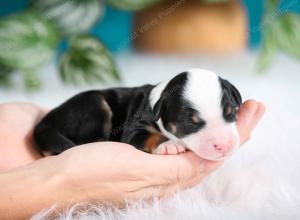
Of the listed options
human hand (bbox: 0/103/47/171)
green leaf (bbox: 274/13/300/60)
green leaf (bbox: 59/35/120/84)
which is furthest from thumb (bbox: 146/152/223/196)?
green leaf (bbox: 274/13/300/60)

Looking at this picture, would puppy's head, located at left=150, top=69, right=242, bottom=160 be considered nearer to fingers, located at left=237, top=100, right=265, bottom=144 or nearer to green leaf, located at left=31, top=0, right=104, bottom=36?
fingers, located at left=237, top=100, right=265, bottom=144

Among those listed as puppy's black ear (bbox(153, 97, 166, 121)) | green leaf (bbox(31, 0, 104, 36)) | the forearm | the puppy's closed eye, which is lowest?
green leaf (bbox(31, 0, 104, 36))

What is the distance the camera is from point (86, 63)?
3191 millimetres

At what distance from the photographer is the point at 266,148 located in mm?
2012

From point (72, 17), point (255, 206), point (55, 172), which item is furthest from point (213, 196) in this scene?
point (72, 17)

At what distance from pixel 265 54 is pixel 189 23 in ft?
2.98

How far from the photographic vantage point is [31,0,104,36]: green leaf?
3.25 meters

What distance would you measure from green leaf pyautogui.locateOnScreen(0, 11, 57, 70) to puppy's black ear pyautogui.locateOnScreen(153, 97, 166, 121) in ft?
5.07

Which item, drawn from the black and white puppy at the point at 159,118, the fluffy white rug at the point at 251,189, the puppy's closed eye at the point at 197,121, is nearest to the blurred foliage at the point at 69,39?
the fluffy white rug at the point at 251,189

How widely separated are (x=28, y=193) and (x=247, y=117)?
63cm

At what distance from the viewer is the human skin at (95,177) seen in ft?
4.64

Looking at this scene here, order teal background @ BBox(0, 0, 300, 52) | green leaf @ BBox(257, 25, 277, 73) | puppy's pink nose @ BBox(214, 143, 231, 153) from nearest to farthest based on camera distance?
puppy's pink nose @ BBox(214, 143, 231, 153), green leaf @ BBox(257, 25, 277, 73), teal background @ BBox(0, 0, 300, 52)

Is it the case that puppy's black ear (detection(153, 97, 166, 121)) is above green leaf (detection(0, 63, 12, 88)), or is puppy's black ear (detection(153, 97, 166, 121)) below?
above

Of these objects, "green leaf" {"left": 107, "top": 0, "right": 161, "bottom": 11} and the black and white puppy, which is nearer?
the black and white puppy
